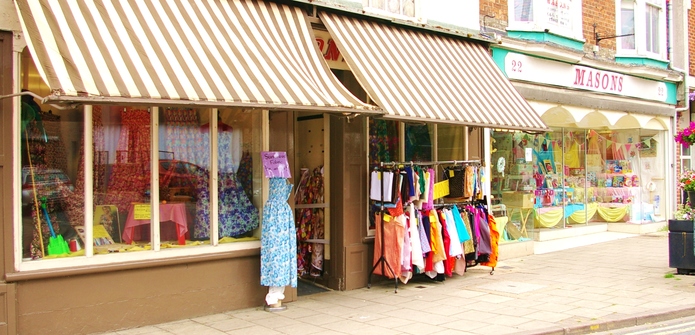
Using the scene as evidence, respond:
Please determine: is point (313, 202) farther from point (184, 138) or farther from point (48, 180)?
point (48, 180)

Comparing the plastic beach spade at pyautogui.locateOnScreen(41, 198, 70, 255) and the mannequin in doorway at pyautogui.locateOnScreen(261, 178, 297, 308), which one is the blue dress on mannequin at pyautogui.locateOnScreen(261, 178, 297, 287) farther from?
the plastic beach spade at pyautogui.locateOnScreen(41, 198, 70, 255)

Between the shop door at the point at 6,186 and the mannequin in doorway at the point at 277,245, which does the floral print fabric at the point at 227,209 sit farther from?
the shop door at the point at 6,186

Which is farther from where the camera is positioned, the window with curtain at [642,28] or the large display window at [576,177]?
the window with curtain at [642,28]

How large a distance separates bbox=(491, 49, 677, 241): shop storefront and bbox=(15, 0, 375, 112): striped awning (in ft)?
17.0

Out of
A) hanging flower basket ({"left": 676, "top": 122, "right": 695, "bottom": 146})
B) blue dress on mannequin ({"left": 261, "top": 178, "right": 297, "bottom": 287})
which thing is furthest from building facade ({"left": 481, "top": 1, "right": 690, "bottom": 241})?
blue dress on mannequin ({"left": 261, "top": 178, "right": 297, "bottom": 287})

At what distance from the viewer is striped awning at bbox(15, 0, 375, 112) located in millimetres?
5344

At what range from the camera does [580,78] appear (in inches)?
504

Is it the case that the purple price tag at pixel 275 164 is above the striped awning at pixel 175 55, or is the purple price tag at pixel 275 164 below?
below

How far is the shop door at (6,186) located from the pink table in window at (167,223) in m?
1.25

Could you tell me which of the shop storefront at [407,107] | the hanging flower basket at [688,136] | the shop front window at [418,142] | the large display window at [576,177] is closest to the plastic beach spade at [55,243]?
the shop storefront at [407,107]

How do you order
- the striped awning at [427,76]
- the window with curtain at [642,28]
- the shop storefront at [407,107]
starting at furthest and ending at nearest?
the window with curtain at [642,28] < the shop storefront at [407,107] < the striped awning at [427,76]

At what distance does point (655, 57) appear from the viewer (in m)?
14.9

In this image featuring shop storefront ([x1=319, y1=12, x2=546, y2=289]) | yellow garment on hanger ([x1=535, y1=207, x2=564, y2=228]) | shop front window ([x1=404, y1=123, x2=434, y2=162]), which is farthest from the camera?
yellow garment on hanger ([x1=535, y1=207, x2=564, y2=228])

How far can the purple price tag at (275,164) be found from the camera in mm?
7504
